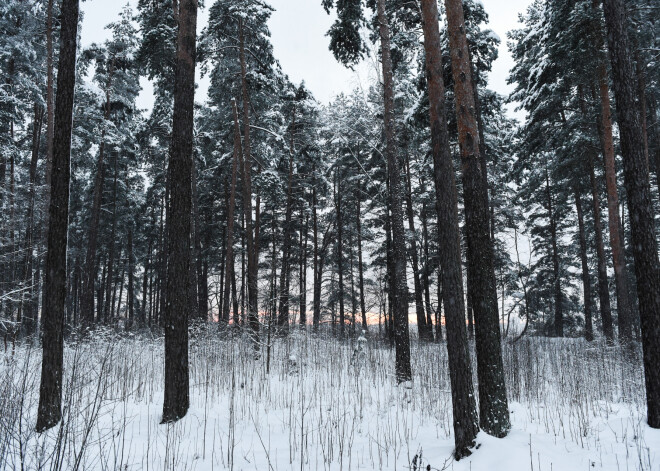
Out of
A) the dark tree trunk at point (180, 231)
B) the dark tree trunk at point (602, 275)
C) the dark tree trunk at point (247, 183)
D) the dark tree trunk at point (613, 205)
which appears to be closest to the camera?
the dark tree trunk at point (180, 231)

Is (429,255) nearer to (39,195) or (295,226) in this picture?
(295,226)

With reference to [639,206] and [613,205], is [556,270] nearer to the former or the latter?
[613,205]

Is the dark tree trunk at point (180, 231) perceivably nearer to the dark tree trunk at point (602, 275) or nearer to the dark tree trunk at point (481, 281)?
the dark tree trunk at point (481, 281)

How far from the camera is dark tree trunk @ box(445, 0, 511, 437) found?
4461 mm

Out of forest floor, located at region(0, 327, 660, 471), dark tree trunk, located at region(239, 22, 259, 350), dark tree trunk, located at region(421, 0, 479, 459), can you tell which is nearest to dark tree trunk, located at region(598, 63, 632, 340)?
forest floor, located at region(0, 327, 660, 471)

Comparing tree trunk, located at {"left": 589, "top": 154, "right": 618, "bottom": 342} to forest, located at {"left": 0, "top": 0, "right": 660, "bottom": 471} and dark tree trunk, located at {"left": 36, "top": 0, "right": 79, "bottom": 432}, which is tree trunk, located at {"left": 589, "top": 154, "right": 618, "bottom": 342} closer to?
forest, located at {"left": 0, "top": 0, "right": 660, "bottom": 471}

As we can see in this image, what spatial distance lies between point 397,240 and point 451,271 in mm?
4534

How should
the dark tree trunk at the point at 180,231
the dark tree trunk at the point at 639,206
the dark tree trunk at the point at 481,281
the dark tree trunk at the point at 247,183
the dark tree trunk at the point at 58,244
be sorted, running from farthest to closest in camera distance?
the dark tree trunk at the point at 247,183
the dark tree trunk at the point at 180,231
the dark tree trunk at the point at 58,244
the dark tree trunk at the point at 639,206
the dark tree trunk at the point at 481,281

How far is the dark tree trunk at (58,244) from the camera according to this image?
4934mm

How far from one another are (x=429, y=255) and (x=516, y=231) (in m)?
5.62

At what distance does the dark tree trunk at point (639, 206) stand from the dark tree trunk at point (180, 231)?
6178 mm

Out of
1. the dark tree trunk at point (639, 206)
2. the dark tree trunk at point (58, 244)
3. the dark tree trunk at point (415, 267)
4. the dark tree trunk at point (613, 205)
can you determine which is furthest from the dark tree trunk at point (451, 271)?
the dark tree trunk at point (415, 267)

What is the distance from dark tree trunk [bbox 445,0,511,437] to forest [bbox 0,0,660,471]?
27 millimetres

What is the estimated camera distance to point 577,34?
1212 cm
